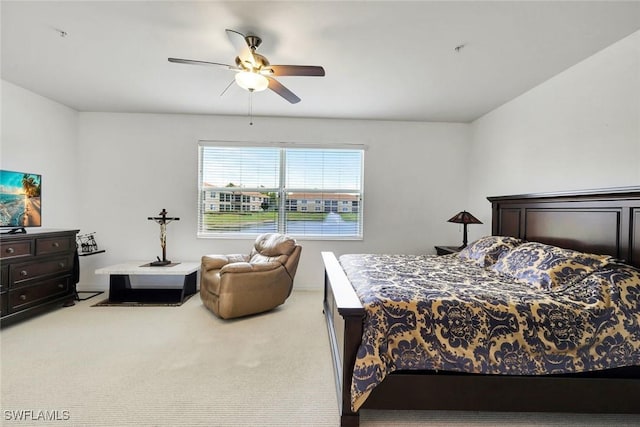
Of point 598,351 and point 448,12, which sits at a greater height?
point 448,12

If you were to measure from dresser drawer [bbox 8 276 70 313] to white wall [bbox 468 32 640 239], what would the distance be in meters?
5.36

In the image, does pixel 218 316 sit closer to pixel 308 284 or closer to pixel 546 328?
pixel 308 284

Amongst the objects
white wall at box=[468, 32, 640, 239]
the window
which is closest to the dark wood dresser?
the window

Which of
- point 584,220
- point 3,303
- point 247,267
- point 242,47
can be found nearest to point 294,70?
point 242,47

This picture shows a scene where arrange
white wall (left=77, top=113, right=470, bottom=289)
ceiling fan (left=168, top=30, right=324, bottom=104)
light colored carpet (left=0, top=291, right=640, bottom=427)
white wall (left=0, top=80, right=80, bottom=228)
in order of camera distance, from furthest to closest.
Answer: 1. white wall (left=77, top=113, right=470, bottom=289)
2. white wall (left=0, top=80, right=80, bottom=228)
3. ceiling fan (left=168, top=30, right=324, bottom=104)
4. light colored carpet (left=0, top=291, right=640, bottom=427)

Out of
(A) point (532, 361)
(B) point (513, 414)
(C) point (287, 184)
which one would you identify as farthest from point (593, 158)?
(C) point (287, 184)

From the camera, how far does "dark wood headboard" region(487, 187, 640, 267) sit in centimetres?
195

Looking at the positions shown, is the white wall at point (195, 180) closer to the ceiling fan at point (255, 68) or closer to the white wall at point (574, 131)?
the white wall at point (574, 131)

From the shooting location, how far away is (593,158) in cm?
238

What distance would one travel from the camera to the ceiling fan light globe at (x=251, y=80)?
2.06 metres

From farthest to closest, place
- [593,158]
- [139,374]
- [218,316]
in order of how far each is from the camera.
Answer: [218,316] → [593,158] → [139,374]

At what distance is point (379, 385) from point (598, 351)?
1251mm

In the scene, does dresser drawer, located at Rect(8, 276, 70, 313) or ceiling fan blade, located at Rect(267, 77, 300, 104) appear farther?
dresser drawer, located at Rect(8, 276, 70, 313)

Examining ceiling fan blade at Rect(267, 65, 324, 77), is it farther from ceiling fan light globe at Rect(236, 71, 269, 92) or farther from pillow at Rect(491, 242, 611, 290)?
pillow at Rect(491, 242, 611, 290)
